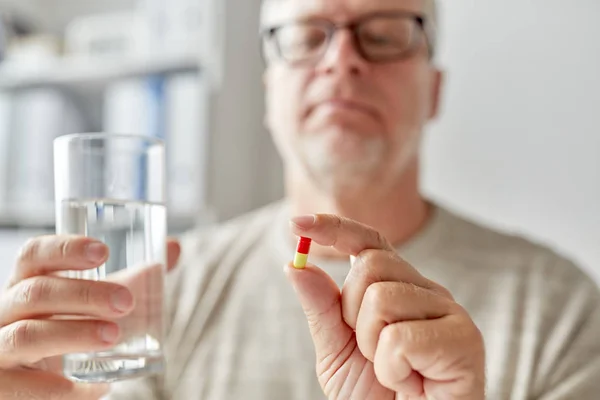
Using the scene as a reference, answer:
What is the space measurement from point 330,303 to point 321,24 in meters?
0.62

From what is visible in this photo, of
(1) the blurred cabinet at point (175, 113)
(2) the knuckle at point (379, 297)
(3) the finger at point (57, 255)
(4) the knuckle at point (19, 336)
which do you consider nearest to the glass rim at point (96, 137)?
(3) the finger at point (57, 255)

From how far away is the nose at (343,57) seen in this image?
1043mm

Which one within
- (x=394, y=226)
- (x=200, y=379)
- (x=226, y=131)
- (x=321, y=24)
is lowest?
(x=200, y=379)

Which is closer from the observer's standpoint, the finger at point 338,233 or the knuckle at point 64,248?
the finger at point 338,233

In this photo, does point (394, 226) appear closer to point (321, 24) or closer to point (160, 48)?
Answer: point (321, 24)

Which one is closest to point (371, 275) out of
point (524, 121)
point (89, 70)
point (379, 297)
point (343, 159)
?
point (379, 297)

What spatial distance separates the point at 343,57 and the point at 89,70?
3.21ft

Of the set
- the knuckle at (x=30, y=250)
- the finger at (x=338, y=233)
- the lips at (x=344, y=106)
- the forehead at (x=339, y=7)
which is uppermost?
the forehead at (x=339, y=7)

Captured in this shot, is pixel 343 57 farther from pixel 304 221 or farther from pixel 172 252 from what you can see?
pixel 304 221

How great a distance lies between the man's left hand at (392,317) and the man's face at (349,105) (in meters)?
0.48

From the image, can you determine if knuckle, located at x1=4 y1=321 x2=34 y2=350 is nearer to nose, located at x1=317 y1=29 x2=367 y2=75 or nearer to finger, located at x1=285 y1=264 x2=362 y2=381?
finger, located at x1=285 y1=264 x2=362 y2=381

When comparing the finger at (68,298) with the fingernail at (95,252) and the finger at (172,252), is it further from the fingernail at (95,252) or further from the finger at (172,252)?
the finger at (172,252)

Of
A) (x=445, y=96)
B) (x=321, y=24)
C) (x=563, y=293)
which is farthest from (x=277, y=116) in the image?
(x=563, y=293)

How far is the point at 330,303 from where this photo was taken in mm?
604
